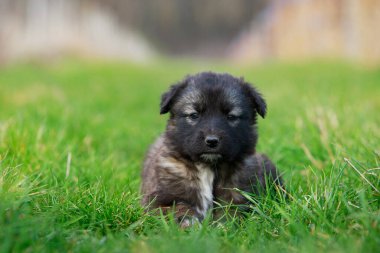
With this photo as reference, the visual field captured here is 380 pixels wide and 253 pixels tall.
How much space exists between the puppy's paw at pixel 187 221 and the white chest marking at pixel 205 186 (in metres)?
0.18

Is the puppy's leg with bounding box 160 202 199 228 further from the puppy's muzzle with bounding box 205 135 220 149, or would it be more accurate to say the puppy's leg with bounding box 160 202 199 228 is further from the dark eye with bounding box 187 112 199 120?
the dark eye with bounding box 187 112 199 120

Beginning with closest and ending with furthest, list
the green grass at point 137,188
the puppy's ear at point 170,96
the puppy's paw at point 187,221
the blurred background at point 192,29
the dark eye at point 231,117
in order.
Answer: the green grass at point 137,188, the puppy's paw at point 187,221, the dark eye at point 231,117, the puppy's ear at point 170,96, the blurred background at point 192,29

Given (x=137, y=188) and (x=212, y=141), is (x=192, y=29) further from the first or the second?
(x=212, y=141)

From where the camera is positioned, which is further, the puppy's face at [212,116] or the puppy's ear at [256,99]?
the puppy's ear at [256,99]

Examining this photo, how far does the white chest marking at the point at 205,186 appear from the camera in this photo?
12.9 feet

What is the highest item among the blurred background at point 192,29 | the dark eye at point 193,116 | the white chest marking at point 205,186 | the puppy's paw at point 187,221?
the blurred background at point 192,29

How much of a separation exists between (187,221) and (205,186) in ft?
1.33

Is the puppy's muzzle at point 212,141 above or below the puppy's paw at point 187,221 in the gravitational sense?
above

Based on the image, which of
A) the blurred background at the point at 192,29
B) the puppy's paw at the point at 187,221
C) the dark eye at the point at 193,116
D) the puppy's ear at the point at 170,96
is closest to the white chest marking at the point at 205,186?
the puppy's paw at the point at 187,221

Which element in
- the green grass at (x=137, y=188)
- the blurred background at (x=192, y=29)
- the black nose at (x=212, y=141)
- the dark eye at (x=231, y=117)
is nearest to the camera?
the green grass at (x=137, y=188)

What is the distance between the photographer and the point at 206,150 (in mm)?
3943

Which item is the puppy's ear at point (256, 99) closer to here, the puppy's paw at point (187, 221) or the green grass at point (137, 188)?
the green grass at point (137, 188)

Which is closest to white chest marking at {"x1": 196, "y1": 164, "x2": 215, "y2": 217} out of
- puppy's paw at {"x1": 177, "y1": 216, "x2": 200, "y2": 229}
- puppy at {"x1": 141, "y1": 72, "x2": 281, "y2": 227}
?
puppy at {"x1": 141, "y1": 72, "x2": 281, "y2": 227}

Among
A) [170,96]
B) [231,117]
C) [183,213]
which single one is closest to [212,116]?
[231,117]
